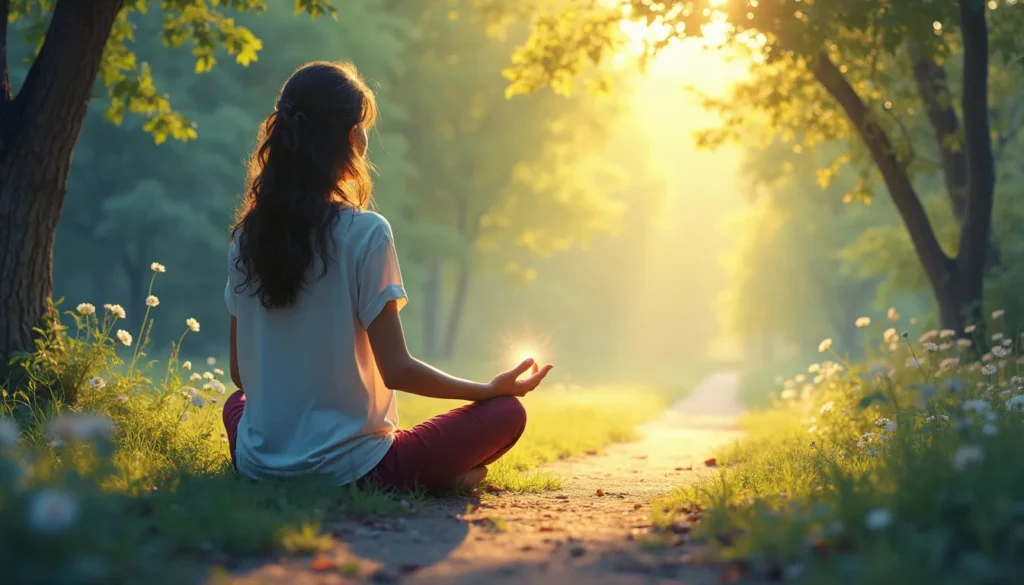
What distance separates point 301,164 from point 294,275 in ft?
1.66

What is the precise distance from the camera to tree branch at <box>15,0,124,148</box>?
6164mm

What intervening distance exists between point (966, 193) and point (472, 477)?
700 centimetres

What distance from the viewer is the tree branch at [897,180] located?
9.16 meters

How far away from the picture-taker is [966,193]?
376 inches

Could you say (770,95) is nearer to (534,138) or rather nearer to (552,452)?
(552,452)

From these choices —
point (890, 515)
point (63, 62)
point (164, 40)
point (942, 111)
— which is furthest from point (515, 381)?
point (942, 111)

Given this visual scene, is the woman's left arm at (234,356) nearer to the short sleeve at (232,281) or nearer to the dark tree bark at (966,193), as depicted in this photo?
the short sleeve at (232,281)

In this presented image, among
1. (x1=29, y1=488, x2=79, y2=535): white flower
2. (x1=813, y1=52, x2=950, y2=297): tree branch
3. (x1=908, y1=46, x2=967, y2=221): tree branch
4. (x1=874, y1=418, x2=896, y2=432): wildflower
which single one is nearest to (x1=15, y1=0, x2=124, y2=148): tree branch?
(x1=29, y1=488, x2=79, y2=535): white flower

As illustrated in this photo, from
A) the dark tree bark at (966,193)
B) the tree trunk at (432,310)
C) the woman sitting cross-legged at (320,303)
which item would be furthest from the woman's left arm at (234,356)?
the tree trunk at (432,310)

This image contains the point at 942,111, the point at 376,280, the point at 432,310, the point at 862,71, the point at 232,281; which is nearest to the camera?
the point at 376,280

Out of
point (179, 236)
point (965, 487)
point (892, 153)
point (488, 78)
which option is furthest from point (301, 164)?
point (488, 78)

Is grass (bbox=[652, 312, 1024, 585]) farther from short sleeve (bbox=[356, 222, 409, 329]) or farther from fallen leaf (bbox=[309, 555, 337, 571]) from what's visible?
short sleeve (bbox=[356, 222, 409, 329])

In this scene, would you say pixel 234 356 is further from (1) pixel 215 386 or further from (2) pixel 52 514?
(2) pixel 52 514

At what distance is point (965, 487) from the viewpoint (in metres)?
3.05
